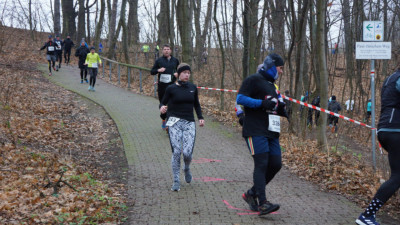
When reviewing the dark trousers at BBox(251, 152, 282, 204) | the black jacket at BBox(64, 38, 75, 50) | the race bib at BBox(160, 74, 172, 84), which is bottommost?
the dark trousers at BBox(251, 152, 282, 204)

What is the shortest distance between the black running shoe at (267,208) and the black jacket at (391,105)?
1.54 m

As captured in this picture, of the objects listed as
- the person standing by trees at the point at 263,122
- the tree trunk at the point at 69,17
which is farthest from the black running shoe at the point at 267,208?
the tree trunk at the point at 69,17

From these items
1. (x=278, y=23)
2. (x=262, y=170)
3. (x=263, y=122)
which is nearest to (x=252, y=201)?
(x=262, y=170)

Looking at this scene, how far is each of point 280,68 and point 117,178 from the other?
11.7ft

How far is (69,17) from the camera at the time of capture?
3547cm

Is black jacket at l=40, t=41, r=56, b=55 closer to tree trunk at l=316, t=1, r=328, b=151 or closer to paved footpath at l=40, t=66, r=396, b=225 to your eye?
paved footpath at l=40, t=66, r=396, b=225

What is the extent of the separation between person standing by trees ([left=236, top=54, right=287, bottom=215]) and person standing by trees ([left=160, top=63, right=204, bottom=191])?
1376 millimetres

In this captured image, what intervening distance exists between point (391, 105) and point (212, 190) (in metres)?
2.97

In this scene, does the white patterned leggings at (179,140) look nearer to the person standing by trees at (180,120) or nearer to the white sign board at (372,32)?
the person standing by trees at (180,120)

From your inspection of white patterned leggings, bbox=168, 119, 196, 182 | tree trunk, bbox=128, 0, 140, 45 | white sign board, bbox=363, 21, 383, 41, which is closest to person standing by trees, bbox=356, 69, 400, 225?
white patterned leggings, bbox=168, 119, 196, 182

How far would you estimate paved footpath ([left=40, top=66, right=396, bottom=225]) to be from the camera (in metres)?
5.42

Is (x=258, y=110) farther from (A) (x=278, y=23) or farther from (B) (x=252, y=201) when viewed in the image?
(A) (x=278, y=23)

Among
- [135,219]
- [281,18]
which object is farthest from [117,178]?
[281,18]

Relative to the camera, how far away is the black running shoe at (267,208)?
5.11 m
